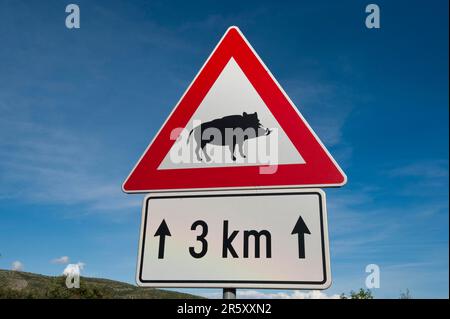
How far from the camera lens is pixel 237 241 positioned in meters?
1.61

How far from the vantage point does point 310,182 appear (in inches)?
65.7

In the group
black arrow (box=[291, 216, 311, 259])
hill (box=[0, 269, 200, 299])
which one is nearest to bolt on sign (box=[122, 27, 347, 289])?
black arrow (box=[291, 216, 311, 259])

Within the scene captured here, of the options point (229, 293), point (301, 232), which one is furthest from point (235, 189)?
point (229, 293)

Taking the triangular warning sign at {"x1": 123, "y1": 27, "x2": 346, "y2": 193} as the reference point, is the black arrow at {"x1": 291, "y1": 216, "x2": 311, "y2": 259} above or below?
below

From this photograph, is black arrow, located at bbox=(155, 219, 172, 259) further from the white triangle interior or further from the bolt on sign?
the white triangle interior

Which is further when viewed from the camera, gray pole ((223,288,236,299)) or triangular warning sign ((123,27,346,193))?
triangular warning sign ((123,27,346,193))

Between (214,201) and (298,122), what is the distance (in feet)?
2.06

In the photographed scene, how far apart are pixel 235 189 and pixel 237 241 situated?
0.87ft

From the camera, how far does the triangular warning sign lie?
1.71 metres

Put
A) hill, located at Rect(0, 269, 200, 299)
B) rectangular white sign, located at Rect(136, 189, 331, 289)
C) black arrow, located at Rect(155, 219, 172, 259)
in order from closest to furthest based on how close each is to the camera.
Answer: rectangular white sign, located at Rect(136, 189, 331, 289)
black arrow, located at Rect(155, 219, 172, 259)
hill, located at Rect(0, 269, 200, 299)

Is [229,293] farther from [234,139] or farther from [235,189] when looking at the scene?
[234,139]
